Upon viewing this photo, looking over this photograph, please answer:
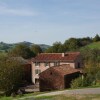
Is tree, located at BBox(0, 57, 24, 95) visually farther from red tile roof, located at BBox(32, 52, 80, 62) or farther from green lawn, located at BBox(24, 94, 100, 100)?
green lawn, located at BBox(24, 94, 100, 100)

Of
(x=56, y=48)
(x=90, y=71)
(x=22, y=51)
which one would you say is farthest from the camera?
(x=56, y=48)

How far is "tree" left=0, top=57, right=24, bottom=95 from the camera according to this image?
5372 cm

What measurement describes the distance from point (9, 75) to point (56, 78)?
885 cm

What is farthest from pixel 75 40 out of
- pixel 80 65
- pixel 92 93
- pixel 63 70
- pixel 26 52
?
pixel 92 93

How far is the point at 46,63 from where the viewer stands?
78.2 metres

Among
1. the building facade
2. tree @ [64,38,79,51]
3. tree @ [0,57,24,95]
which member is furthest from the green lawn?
tree @ [64,38,79,51]

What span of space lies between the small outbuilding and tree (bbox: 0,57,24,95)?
498 centimetres

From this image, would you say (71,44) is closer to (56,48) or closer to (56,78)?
(56,48)

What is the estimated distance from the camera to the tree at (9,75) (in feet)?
176

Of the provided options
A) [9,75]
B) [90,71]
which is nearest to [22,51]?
[90,71]

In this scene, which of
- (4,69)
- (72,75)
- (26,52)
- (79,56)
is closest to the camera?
(4,69)

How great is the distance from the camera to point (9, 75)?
5466 cm

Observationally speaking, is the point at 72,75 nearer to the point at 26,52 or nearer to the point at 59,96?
the point at 59,96

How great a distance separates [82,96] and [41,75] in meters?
30.1
